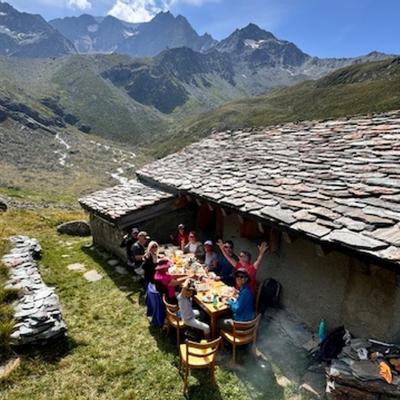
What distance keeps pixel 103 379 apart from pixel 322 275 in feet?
15.4

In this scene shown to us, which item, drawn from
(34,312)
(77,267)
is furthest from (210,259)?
(77,267)

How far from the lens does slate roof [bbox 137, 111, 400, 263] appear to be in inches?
238

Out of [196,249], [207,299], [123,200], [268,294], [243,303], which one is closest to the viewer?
[243,303]

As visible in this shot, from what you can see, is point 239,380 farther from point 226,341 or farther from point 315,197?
point 315,197

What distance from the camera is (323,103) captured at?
120 meters

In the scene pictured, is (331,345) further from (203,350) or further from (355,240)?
(203,350)

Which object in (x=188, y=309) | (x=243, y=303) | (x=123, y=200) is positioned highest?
(x=123, y=200)

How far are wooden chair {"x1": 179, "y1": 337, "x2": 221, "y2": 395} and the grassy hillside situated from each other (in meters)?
96.8

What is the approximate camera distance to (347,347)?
226 inches

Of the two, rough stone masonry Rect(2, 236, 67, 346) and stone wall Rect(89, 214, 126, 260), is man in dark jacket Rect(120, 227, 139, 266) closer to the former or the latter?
stone wall Rect(89, 214, 126, 260)

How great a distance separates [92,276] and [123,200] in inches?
122

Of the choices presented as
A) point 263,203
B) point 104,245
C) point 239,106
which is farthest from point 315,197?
point 239,106

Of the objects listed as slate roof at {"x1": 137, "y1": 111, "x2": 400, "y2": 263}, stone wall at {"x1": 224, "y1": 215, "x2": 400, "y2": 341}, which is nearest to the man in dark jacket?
slate roof at {"x1": 137, "y1": 111, "x2": 400, "y2": 263}

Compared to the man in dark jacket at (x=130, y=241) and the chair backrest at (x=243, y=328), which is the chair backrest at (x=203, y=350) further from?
the man in dark jacket at (x=130, y=241)
